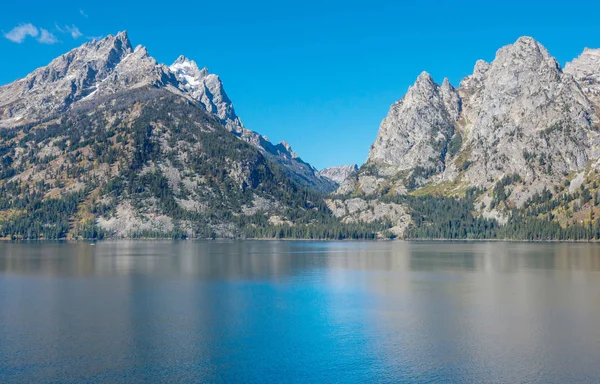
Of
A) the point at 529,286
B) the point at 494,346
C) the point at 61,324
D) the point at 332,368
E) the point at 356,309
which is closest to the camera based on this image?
the point at 332,368

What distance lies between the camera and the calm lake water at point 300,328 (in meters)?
48.9

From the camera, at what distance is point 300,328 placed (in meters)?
66.8

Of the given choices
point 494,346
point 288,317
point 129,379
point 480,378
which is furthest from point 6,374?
point 494,346

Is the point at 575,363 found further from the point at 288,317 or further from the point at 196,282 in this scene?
the point at 196,282

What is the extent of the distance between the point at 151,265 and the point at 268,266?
3310 centimetres

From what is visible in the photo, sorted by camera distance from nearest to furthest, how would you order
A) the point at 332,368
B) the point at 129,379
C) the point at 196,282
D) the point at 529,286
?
1. the point at 129,379
2. the point at 332,368
3. the point at 529,286
4. the point at 196,282

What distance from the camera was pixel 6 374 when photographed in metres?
47.1

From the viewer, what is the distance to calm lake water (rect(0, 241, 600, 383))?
48875 millimetres

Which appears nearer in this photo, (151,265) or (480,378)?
(480,378)

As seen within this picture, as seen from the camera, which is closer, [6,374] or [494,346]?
[6,374]

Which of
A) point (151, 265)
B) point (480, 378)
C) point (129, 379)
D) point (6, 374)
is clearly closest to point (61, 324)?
point (6, 374)

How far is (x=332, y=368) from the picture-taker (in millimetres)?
50250

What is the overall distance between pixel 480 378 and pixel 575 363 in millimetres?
11002

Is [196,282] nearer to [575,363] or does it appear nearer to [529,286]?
[529,286]
